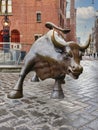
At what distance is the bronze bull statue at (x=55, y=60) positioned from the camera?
4523 millimetres

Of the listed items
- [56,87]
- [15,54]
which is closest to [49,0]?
[15,54]

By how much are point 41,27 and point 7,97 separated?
76.5 ft

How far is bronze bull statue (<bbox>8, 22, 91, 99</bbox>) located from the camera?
4.52m

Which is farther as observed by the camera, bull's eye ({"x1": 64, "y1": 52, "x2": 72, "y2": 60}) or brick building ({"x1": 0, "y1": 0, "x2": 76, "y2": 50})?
brick building ({"x1": 0, "y1": 0, "x2": 76, "y2": 50})

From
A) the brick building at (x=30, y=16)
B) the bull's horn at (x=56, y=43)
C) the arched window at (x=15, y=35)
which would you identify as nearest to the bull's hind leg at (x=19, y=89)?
the bull's horn at (x=56, y=43)

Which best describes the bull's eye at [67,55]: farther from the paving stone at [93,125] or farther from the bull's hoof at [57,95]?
the paving stone at [93,125]

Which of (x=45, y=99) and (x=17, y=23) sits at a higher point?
(x=17, y=23)

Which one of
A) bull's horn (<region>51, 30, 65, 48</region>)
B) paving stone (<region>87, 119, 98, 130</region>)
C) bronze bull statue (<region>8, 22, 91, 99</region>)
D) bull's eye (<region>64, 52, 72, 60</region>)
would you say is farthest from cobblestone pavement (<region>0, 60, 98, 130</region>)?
bull's horn (<region>51, 30, 65, 48</region>)

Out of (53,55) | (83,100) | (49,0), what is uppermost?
(49,0)

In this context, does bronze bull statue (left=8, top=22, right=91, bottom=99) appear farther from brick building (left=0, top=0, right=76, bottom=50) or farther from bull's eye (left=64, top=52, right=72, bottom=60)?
brick building (left=0, top=0, right=76, bottom=50)

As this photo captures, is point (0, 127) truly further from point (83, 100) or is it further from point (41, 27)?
point (41, 27)

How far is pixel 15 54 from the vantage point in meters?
14.3

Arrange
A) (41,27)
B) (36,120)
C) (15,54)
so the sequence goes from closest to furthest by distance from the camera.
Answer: (36,120) → (15,54) → (41,27)

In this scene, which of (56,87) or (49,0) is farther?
(49,0)
